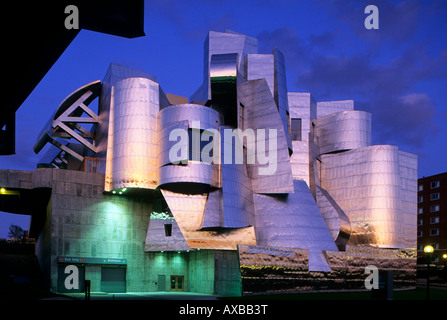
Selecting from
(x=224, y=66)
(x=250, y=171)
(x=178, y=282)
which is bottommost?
(x=178, y=282)

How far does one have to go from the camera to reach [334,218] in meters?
51.7

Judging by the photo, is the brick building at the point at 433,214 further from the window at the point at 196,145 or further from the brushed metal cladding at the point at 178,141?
the window at the point at 196,145

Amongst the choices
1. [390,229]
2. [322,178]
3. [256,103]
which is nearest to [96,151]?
[256,103]

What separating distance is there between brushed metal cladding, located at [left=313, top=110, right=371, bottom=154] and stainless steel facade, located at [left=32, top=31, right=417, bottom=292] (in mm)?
111

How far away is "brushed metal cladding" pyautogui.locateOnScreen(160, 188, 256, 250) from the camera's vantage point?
145ft

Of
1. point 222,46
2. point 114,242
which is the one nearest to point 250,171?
point 222,46

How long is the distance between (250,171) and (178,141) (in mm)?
8281

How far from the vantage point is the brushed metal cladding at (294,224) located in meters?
46.1

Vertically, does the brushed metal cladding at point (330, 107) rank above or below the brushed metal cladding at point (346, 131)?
above

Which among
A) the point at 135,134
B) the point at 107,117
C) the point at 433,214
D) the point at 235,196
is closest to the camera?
the point at 235,196

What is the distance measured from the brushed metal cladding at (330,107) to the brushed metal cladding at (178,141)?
18.2 metres

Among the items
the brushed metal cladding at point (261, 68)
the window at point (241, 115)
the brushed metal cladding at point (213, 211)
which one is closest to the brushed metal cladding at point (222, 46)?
the brushed metal cladding at point (261, 68)

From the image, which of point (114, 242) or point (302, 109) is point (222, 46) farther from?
point (114, 242)
